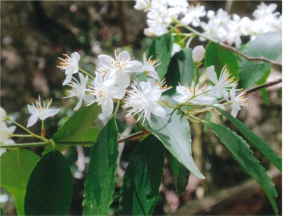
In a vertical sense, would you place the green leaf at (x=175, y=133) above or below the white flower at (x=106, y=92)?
below

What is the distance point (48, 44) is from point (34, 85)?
0.33m

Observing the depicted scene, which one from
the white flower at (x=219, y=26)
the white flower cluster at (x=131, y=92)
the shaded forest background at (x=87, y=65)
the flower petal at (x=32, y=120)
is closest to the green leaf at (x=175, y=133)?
the white flower cluster at (x=131, y=92)

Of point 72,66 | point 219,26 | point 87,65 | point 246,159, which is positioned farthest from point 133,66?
point 87,65

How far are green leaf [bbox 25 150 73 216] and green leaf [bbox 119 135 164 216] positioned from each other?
11 centimetres

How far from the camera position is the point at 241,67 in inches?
28.4

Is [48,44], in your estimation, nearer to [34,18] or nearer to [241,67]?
[34,18]

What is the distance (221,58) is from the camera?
70cm

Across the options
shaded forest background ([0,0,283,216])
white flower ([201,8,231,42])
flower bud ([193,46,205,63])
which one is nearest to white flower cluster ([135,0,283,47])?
white flower ([201,8,231,42])

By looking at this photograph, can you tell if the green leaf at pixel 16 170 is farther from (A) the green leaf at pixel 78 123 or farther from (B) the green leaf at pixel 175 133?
(B) the green leaf at pixel 175 133

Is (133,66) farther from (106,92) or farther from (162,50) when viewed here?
(162,50)

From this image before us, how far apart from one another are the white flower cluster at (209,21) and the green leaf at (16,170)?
0.42 m

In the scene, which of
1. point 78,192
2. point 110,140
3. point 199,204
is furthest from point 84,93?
point 78,192

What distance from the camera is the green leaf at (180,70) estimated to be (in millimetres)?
621

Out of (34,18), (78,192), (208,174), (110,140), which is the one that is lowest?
(78,192)
